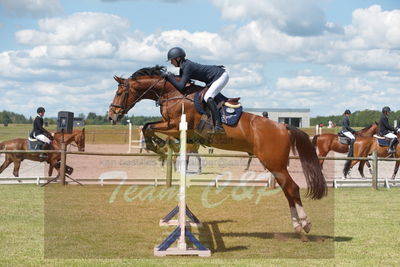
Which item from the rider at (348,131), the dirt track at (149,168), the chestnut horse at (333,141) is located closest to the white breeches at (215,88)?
the dirt track at (149,168)

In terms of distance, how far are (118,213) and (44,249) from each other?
11.9 feet

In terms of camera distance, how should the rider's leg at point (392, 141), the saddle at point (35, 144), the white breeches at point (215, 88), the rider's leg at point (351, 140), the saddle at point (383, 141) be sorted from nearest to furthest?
the white breeches at point (215, 88) < the saddle at point (35, 144) < the rider's leg at point (392, 141) < the saddle at point (383, 141) < the rider's leg at point (351, 140)

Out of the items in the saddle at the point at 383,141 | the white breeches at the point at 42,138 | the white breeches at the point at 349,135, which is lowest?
the white breeches at the point at 42,138

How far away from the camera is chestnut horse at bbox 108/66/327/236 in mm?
8164

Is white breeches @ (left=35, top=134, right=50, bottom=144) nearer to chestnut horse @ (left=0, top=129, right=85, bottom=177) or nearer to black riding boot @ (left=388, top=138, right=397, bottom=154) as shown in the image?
chestnut horse @ (left=0, top=129, right=85, bottom=177)

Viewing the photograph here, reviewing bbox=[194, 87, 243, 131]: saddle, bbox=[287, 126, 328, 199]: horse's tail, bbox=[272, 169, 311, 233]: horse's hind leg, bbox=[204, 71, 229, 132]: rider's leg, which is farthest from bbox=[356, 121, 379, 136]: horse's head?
bbox=[204, 71, 229, 132]: rider's leg

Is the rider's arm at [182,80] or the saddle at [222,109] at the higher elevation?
the rider's arm at [182,80]

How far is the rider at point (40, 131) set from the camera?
52.7ft

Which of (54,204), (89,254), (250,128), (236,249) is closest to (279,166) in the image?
(250,128)

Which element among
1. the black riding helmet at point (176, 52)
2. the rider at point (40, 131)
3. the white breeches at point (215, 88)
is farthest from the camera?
the rider at point (40, 131)

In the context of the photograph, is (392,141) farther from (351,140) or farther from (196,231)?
(196,231)

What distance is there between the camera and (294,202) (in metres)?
8.19

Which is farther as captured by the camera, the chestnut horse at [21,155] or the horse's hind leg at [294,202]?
the chestnut horse at [21,155]

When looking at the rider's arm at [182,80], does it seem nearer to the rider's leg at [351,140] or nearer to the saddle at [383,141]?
the rider's leg at [351,140]
